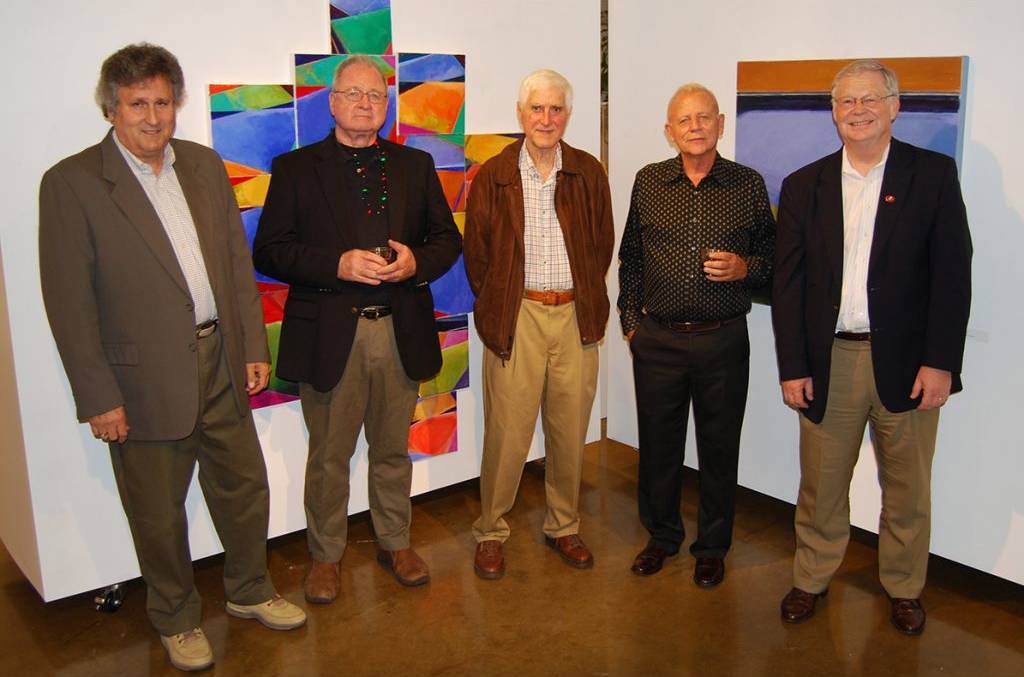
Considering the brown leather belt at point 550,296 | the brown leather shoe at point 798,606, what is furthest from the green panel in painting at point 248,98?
the brown leather shoe at point 798,606

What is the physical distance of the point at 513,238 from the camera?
367 cm

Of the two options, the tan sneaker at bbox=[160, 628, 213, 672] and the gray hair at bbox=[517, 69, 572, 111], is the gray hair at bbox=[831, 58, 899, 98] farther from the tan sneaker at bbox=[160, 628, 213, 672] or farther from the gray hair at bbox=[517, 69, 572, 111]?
the tan sneaker at bbox=[160, 628, 213, 672]

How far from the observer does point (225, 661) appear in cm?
334

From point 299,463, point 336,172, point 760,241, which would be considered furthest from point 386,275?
point 760,241

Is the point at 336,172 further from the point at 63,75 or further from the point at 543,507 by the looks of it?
the point at 543,507

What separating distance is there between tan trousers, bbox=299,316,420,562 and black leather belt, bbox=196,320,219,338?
0.50m

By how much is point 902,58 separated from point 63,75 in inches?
122

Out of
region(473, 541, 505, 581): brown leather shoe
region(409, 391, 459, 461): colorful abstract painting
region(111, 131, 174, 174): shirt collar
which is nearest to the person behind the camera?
region(111, 131, 174, 174): shirt collar

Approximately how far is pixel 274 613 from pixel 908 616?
2.31m

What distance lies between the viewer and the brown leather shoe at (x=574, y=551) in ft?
13.0

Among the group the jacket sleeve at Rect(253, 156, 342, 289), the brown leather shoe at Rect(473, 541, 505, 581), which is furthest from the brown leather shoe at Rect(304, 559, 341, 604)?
the jacket sleeve at Rect(253, 156, 342, 289)

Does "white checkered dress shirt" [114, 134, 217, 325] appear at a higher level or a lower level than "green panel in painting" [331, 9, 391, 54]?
lower

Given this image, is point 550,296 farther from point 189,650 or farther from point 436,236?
point 189,650

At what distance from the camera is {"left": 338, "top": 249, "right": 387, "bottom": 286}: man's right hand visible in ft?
11.0
